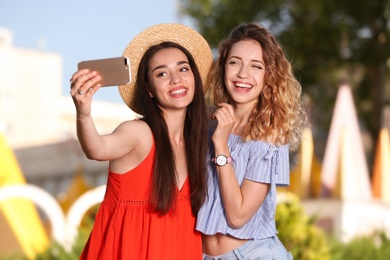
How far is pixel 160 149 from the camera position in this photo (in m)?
4.61

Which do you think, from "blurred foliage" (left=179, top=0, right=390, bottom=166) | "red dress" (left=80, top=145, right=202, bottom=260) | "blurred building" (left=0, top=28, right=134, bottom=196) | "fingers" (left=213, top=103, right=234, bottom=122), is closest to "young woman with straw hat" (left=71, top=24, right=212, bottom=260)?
"red dress" (left=80, top=145, right=202, bottom=260)

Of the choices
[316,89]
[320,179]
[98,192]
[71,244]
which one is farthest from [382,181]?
[316,89]

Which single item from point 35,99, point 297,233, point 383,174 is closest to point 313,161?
point 383,174

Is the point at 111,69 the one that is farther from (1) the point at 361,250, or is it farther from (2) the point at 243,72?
(1) the point at 361,250

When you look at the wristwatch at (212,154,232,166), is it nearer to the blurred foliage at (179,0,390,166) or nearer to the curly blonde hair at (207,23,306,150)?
the curly blonde hair at (207,23,306,150)

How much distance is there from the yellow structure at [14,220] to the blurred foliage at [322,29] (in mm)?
12880

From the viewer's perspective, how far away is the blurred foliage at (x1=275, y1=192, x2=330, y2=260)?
841cm

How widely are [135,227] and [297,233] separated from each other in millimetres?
4186

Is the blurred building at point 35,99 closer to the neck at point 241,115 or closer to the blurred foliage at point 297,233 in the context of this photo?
the blurred foliage at point 297,233

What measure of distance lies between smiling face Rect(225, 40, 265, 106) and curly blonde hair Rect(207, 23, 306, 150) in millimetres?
35

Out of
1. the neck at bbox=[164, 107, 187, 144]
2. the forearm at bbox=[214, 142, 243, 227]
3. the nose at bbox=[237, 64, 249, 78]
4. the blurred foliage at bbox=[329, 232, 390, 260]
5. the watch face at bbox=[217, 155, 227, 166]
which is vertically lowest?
the blurred foliage at bbox=[329, 232, 390, 260]

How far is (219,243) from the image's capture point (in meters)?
4.72

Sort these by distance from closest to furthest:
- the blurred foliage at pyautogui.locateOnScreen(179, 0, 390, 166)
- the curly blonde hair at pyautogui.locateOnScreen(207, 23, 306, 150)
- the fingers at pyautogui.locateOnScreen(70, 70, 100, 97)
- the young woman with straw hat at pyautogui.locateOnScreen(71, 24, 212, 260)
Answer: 1. the fingers at pyautogui.locateOnScreen(70, 70, 100, 97)
2. the young woman with straw hat at pyautogui.locateOnScreen(71, 24, 212, 260)
3. the curly blonde hair at pyautogui.locateOnScreen(207, 23, 306, 150)
4. the blurred foliage at pyautogui.locateOnScreen(179, 0, 390, 166)

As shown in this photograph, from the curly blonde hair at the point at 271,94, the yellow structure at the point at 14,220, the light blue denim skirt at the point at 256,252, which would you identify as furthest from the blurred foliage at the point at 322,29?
the light blue denim skirt at the point at 256,252
